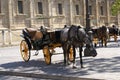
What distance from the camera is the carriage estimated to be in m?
17.5

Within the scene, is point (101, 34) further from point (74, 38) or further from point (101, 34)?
point (74, 38)

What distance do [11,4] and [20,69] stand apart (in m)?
31.5

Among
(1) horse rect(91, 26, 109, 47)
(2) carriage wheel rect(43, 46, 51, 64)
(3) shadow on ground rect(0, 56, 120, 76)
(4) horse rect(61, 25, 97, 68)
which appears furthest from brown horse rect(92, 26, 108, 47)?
(4) horse rect(61, 25, 97, 68)

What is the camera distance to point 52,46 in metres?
17.9

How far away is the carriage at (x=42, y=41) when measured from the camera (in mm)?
17453

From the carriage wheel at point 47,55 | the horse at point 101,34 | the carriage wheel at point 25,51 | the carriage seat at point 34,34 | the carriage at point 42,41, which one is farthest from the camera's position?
the horse at point 101,34

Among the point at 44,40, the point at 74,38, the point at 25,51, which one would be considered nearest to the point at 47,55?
the point at 44,40

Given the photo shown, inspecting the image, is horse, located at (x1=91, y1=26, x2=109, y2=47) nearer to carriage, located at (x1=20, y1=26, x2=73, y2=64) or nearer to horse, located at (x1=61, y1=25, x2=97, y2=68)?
carriage, located at (x1=20, y1=26, x2=73, y2=64)

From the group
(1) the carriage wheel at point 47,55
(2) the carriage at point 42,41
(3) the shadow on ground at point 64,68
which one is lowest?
(3) the shadow on ground at point 64,68

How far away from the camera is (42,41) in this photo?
1812cm

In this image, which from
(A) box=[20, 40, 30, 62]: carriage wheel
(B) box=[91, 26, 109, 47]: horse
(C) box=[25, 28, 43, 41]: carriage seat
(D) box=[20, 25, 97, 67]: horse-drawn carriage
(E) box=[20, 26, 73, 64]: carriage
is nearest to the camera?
(D) box=[20, 25, 97, 67]: horse-drawn carriage

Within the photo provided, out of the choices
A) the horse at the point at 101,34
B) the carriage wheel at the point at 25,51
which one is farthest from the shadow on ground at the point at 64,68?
the horse at the point at 101,34

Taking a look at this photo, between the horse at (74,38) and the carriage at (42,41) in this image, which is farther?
the carriage at (42,41)

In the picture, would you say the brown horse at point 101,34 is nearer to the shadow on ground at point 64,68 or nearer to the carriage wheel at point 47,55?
the shadow on ground at point 64,68
